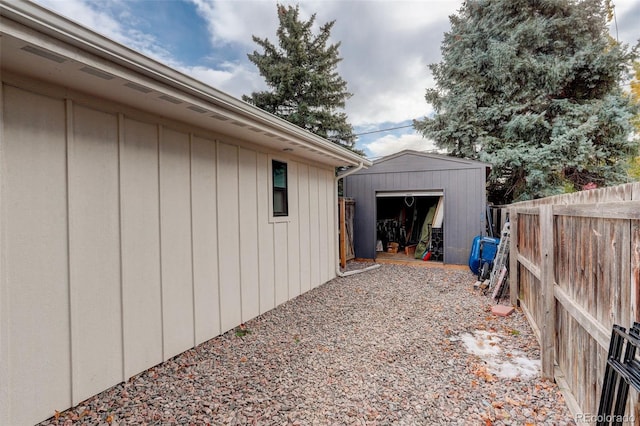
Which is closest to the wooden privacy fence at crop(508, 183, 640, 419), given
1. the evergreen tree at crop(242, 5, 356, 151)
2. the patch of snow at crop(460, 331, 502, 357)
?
the patch of snow at crop(460, 331, 502, 357)

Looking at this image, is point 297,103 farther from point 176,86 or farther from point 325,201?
point 176,86

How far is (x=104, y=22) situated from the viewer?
195 inches

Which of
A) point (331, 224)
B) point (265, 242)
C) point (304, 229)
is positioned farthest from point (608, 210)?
point (331, 224)

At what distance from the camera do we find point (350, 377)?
8.60 ft

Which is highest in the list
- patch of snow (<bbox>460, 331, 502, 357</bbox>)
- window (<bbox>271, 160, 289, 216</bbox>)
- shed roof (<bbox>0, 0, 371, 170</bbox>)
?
shed roof (<bbox>0, 0, 371, 170</bbox>)

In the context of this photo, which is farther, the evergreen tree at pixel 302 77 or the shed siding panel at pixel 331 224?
the evergreen tree at pixel 302 77

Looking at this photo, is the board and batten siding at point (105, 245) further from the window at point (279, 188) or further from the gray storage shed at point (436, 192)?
the gray storage shed at point (436, 192)

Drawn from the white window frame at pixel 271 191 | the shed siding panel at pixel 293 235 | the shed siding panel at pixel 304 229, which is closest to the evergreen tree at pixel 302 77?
the shed siding panel at pixel 304 229

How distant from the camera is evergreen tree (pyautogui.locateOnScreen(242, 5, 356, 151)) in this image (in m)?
11.7

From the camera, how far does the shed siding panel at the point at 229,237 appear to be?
3.64 metres

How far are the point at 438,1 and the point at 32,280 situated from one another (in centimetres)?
1104

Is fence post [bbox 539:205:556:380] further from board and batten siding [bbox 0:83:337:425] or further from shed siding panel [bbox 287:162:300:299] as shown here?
shed siding panel [bbox 287:162:300:299]

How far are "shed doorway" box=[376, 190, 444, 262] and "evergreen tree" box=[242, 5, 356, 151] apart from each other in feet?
12.7

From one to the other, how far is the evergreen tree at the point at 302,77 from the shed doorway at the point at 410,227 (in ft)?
12.7
